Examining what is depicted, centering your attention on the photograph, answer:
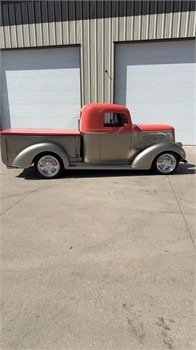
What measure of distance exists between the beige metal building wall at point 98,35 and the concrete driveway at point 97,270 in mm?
6774

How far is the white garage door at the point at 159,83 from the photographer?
10367 mm

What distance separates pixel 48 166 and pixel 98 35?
654cm

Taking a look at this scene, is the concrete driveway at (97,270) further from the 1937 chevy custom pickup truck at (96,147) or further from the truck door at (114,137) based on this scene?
the truck door at (114,137)

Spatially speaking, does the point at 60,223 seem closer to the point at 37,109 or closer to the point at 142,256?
the point at 142,256

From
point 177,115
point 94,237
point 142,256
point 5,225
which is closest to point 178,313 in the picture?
point 142,256

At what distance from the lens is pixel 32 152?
6344 mm

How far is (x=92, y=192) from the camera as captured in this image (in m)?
5.53

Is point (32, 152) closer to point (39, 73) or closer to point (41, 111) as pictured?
point (41, 111)

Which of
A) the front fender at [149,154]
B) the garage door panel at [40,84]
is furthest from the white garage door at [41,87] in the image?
the front fender at [149,154]

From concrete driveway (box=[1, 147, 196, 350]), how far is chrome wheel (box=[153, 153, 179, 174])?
4.87ft

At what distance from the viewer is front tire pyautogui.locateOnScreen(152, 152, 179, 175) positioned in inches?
266

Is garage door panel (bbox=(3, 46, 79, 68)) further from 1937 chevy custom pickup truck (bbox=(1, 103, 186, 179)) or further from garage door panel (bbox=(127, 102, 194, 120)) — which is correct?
1937 chevy custom pickup truck (bbox=(1, 103, 186, 179))

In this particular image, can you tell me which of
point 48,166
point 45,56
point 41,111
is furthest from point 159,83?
point 48,166

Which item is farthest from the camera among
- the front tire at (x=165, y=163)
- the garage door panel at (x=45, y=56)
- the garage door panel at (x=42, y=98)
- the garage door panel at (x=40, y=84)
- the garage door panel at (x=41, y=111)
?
the garage door panel at (x=41, y=111)
